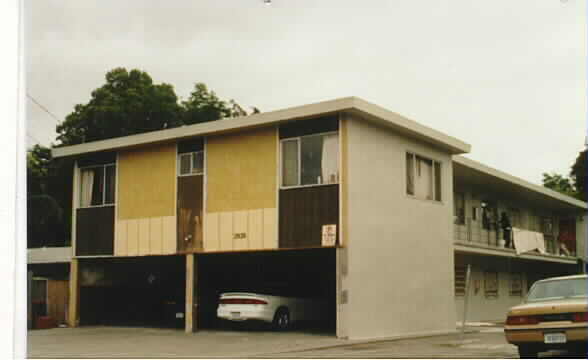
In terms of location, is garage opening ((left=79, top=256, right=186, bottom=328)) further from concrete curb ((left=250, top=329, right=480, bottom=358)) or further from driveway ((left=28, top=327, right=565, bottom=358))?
concrete curb ((left=250, top=329, right=480, bottom=358))

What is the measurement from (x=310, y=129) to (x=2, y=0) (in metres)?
12.2

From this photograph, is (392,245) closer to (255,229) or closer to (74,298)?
(255,229)

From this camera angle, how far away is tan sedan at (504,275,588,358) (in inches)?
406

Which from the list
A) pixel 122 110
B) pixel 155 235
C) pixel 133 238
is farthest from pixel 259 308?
pixel 122 110

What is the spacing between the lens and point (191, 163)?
19406mm

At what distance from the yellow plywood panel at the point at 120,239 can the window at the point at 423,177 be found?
23.5ft

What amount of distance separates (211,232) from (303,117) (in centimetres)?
361

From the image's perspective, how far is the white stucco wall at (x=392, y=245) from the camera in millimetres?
16688

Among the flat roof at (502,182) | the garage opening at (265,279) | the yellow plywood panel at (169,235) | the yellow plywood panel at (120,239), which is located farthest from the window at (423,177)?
the yellow plywood panel at (120,239)

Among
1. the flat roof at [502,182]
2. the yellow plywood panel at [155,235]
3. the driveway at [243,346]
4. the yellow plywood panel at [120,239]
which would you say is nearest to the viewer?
the driveway at [243,346]

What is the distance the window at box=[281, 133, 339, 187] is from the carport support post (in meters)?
3.17

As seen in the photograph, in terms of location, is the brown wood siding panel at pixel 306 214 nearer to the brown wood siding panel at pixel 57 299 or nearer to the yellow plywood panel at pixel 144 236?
the yellow plywood panel at pixel 144 236

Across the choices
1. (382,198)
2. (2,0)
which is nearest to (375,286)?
(382,198)

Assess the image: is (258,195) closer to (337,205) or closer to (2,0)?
(337,205)
